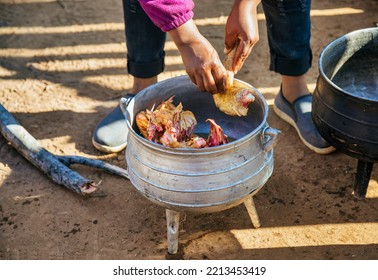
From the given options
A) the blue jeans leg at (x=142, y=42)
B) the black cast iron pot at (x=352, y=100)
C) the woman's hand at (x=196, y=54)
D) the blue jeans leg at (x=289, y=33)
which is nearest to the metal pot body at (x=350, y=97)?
the black cast iron pot at (x=352, y=100)

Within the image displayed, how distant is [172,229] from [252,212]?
1.51ft

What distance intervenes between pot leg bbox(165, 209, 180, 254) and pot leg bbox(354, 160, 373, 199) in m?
1.03

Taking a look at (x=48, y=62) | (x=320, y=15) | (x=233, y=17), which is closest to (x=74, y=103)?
(x=48, y=62)

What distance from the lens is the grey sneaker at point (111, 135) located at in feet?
11.9

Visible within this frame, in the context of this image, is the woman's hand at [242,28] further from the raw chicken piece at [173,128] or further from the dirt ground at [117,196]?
the dirt ground at [117,196]

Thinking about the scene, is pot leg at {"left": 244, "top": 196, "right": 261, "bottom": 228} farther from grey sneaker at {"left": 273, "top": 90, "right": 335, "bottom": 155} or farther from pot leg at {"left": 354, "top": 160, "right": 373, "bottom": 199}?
grey sneaker at {"left": 273, "top": 90, "right": 335, "bottom": 155}

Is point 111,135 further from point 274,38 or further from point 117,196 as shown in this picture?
point 274,38

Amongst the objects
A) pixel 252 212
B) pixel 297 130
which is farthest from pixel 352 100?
pixel 297 130

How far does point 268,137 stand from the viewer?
8.74ft

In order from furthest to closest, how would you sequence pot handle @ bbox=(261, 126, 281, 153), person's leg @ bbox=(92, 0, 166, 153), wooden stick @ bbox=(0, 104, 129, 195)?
person's leg @ bbox=(92, 0, 166, 153)
wooden stick @ bbox=(0, 104, 129, 195)
pot handle @ bbox=(261, 126, 281, 153)

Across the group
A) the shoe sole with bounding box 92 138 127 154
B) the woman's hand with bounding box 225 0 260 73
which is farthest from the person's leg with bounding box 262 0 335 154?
the shoe sole with bounding box 92 138 127 154

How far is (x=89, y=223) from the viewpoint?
10.4 feet

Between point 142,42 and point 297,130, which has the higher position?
point 142,42

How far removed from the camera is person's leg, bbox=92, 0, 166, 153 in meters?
3.42
